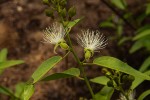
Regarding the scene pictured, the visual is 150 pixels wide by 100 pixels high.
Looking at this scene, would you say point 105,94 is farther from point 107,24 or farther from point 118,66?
point 107,24

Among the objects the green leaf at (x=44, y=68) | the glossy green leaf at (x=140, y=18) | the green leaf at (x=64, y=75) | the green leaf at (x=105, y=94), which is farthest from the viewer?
the glossy green leaf at (x=140, y=18)

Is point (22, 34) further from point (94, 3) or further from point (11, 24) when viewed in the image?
point (94, 3)

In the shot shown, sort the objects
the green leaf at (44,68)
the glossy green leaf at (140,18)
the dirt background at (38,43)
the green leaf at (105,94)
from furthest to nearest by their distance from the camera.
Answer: the glossy green leaf at (140,18) < the dirt background at (38,43) < the green leaf at (105,94) < the green leaf at (44,68)

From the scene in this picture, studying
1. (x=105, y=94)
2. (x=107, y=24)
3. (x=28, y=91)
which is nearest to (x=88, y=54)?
(x=28, y=91)

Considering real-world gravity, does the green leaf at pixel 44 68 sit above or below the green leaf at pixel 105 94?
above

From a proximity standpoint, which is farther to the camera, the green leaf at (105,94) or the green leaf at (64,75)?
the green leaf at (105,94)

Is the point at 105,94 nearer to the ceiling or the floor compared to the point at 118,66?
nearer to the floor

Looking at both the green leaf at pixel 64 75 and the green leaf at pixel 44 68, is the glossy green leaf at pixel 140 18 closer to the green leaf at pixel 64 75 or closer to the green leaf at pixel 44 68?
the green leaf at pixel 64 75

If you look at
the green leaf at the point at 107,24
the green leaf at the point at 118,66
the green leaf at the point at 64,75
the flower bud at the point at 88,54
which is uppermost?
the green leaf at the point at 107,24

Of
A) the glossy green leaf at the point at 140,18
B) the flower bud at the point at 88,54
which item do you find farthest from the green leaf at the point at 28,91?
the glossy green leaf at the point at 140,18
